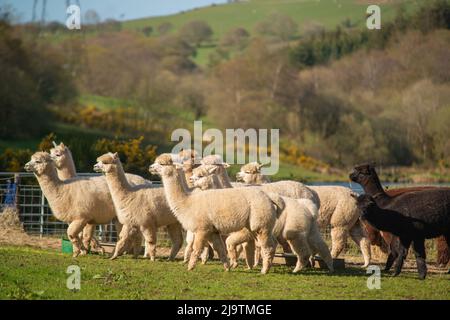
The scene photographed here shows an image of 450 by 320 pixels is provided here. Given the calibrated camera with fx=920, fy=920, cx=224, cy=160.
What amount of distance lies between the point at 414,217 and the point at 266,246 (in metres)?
2.22

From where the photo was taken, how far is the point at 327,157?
42812 mm

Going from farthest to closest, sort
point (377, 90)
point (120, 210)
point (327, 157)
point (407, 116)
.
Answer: point (327, 157) < point (377, 90) < point (407, 116) < point (120, 210)

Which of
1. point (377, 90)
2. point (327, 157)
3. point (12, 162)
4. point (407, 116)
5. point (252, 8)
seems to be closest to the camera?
point (12, 162)

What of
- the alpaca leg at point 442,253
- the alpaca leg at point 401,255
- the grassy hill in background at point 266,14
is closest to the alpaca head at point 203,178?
the alpaca leg at point 401,255

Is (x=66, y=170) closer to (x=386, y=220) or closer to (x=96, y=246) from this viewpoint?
(x=96, y=246)

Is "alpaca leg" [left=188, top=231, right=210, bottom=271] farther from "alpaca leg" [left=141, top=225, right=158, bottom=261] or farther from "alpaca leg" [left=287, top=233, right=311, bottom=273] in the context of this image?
"alpaca leg" [left=141, top=225, right=158, bottom=261]

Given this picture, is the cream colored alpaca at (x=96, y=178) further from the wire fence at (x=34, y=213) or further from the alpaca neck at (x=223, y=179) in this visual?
the wire fence at (x=34, y=213)

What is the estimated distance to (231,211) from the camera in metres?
13.5

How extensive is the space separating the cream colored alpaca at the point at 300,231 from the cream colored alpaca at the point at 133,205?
6.04ft

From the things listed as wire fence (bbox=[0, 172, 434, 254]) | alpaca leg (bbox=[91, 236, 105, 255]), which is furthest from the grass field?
wire fence (bbox=[0, 172, 434, 254])

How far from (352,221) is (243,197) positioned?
3052 millimetres

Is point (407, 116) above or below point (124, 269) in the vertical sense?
above
